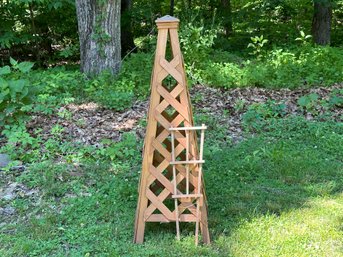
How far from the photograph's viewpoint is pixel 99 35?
23.1 ft

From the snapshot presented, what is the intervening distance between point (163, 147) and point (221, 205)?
1027 millimetres

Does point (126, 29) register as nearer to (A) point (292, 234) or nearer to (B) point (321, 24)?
(B) point (321, 24)

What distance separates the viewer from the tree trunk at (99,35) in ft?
23.1

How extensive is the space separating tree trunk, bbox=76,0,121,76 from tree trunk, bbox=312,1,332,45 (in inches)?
233

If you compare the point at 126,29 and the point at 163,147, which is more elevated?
the point at 126,29

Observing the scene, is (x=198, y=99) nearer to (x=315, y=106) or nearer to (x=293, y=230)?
(x=315, y=106)

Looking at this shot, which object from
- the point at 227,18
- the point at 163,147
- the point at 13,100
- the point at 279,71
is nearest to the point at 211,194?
the point at 163,147

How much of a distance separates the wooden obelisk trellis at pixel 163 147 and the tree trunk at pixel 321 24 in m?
8.57

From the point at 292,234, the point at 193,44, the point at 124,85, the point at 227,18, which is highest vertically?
the point at 227,18

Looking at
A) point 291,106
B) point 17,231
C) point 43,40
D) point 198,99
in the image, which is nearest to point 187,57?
point 198,99

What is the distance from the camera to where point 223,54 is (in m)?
8.61

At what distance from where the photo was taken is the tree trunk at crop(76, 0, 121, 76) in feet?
23.1

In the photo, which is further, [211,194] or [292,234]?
[211,194]

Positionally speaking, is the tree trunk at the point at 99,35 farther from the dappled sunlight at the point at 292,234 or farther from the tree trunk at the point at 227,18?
the dappled sunlight at the point at 292,234
